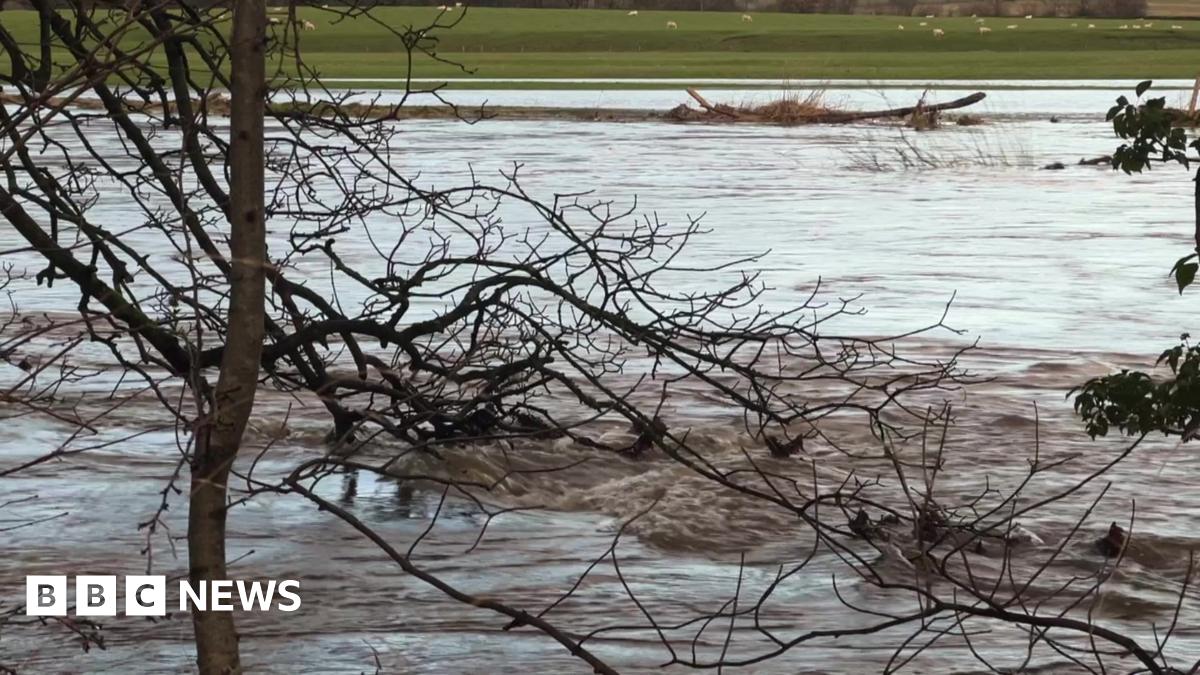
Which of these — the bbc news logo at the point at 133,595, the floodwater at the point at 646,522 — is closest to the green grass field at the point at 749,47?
the floodwater at the point at 646,522

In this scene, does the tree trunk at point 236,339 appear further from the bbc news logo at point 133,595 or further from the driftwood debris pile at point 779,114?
Result: the driftwood debris pile at point 779,114

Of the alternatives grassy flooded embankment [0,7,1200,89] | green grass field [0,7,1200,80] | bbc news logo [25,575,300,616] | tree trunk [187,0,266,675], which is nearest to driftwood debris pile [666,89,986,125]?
grassy flooded embankment [0,7,1200,89]

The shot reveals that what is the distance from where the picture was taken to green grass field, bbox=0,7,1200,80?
80125mm

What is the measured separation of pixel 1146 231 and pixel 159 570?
13140mm

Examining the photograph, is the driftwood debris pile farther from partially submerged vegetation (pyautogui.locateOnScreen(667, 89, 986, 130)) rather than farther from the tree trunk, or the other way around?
the tree trunk

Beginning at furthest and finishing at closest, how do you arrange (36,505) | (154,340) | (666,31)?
(666,31) < (36,505) < (154,340)

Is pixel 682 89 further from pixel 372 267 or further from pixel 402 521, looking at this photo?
pixel 402 521

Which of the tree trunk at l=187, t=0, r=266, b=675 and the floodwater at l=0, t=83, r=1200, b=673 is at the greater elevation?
the tree trunk at l=187, t=0, r=266, b=675

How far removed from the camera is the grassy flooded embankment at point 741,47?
3110 inches

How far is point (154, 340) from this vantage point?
516cm

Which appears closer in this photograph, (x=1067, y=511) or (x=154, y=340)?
(x=154, y=340)

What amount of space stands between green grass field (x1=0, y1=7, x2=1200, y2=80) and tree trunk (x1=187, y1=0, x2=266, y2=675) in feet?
220

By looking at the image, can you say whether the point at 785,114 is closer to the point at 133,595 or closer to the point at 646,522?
the point at 646,522

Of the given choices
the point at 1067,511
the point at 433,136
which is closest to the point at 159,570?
the point at 1067,511
